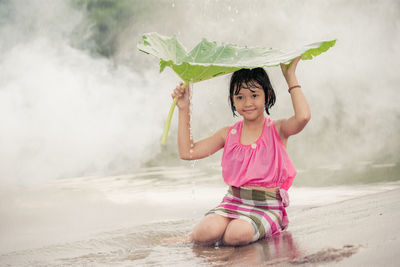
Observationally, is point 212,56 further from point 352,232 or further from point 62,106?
point 62,106

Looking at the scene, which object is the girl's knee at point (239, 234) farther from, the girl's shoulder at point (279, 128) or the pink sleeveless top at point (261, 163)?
the girl's shoulder at point (279, 128)

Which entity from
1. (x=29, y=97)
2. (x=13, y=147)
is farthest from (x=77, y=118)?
(x=13, y=147)

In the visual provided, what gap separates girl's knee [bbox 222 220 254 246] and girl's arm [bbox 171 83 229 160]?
0.43 metres

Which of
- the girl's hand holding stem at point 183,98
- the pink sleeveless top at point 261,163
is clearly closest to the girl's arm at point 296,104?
the pink sleeveless top at point 261,163

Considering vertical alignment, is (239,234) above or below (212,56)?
below

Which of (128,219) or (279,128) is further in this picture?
(128,219)

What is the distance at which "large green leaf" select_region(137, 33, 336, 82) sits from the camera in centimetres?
191

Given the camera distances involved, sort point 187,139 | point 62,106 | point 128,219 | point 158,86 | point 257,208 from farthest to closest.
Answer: point 158,86
point 62,106
point 128,219
point 187,139
point 257,208

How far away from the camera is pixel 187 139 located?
2.22 meters

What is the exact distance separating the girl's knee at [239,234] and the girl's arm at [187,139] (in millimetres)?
426

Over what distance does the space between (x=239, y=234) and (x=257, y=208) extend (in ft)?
0.60

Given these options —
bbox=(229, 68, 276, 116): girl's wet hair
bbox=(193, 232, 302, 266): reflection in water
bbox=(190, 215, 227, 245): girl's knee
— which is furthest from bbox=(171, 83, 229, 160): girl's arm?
bbox=(193, 232, 302, 266): reflection in water

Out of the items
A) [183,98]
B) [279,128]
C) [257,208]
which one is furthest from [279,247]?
[183,98]

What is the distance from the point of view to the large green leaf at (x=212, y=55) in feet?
6.27
